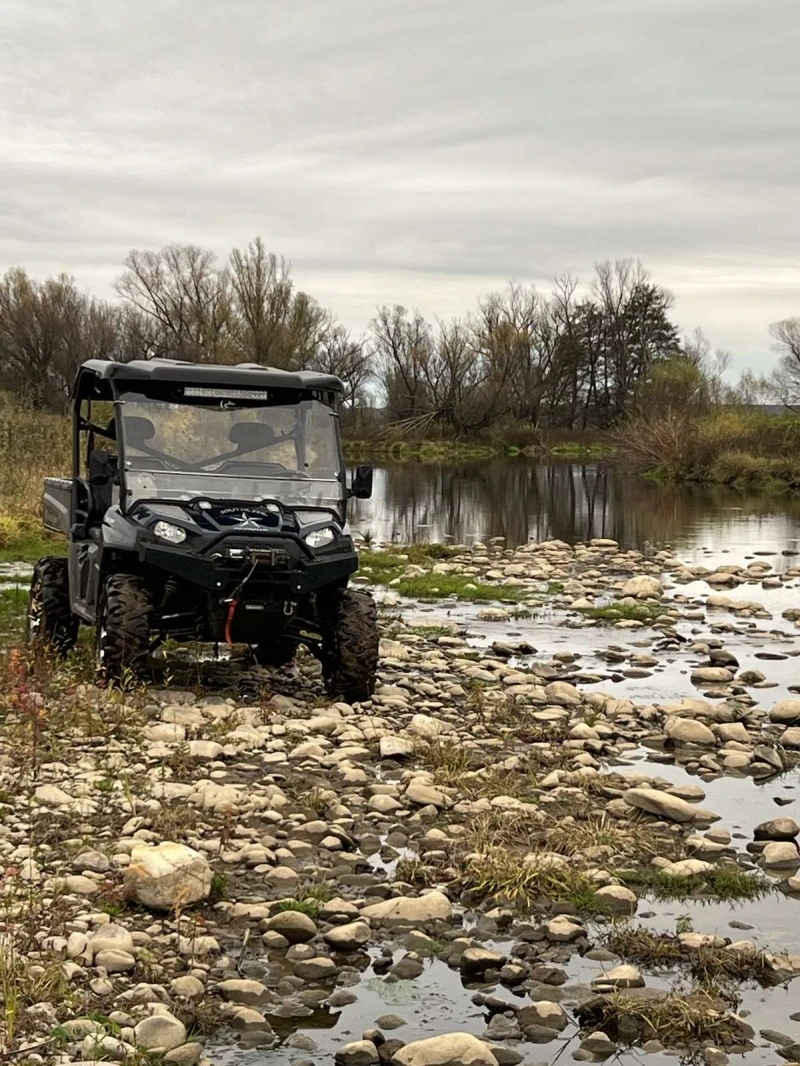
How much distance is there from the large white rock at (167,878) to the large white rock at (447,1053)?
1467 mm

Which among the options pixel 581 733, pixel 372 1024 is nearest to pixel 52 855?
pixel 372 1024

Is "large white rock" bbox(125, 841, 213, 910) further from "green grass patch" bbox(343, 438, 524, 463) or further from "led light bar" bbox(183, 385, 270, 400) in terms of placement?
"green grass patch" bbox(343, 438, 524, 463)

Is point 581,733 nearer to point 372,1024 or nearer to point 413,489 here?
point 372,1024

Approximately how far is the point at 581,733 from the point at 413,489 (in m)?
35.2

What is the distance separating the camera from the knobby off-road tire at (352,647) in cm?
970

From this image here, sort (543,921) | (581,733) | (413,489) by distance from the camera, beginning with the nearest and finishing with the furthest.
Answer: (543,921), (581,733), (413,489)

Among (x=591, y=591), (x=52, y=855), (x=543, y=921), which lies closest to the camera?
(x=543, y=921)

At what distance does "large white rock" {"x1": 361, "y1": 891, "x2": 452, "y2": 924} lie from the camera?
5.81 meters

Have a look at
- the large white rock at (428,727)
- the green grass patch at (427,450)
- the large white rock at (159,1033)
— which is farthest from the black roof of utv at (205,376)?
the green grass patch at (427,450)

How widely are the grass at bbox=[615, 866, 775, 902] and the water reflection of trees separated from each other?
789 inches

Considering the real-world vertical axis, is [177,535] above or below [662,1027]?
above

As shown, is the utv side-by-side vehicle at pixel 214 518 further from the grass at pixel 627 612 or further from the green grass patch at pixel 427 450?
the green grass patch at pixel 427 450

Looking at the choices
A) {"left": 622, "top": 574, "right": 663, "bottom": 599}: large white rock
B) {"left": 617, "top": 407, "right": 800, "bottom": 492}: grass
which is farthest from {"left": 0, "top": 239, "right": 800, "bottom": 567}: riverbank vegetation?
{"left": 622, "top": 574, "right": 663, "bottom": 599}: large white rock

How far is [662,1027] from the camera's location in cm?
477
